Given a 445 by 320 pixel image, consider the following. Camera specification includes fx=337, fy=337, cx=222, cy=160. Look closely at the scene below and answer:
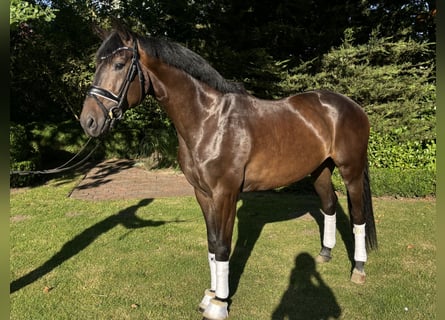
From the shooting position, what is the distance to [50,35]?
1123 centimetres

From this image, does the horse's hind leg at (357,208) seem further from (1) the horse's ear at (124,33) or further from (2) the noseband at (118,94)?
(1) the horse's ear at (124,33)

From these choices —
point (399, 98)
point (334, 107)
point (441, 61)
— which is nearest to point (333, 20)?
point (399, 98)

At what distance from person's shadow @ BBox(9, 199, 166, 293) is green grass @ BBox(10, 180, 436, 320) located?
16 millimetres

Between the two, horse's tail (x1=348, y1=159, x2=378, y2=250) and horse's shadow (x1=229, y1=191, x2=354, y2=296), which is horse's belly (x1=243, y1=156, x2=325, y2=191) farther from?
horse's shadow (x1=229, y1=191, x2=354, y2=296)

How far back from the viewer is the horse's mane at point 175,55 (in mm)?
2475

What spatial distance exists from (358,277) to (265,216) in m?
2.35

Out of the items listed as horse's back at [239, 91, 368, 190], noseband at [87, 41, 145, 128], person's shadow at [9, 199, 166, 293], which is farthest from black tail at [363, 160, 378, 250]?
person's shadow at [9, 199, 166, 293]

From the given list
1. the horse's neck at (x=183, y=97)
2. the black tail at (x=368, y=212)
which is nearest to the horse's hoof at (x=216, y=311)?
the horse's neck at (x=183, y=97)

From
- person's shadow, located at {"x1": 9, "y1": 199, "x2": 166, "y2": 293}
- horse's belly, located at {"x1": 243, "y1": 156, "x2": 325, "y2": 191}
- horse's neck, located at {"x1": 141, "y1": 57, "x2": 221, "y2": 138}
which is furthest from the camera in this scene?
person's shadow, located at {"x1": 9, "y1": 199, "x2": 166, "y2": 293}

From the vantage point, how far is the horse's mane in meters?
2.47

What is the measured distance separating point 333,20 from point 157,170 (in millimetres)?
6380

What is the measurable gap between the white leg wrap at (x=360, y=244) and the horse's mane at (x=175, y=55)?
219cm

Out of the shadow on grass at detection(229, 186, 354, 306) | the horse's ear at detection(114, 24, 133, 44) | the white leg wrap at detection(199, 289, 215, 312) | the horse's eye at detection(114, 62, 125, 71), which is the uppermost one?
the horse's ear at detection(114, 24, 133, 44)

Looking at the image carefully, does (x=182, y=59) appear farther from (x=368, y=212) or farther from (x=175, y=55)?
(x=368, y=212)
